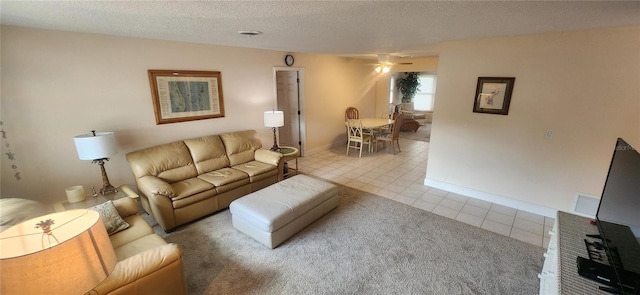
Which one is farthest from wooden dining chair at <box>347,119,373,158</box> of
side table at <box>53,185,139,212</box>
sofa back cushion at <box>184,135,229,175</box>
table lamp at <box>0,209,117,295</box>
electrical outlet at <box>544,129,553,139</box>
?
table lamp at <box>0,209,117,295</box>

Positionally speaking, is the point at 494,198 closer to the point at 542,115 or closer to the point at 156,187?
the point at 542,115

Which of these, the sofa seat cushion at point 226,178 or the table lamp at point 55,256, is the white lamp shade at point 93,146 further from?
the table lamp at point 55,256

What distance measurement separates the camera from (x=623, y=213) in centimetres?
152

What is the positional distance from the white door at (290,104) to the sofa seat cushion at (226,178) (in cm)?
223

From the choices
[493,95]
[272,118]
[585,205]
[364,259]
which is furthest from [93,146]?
[585,205]

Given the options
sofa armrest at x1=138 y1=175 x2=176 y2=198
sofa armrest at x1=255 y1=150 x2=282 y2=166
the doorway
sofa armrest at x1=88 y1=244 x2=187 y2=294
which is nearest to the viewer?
sofa armrest at x1=88 y1=244 x2=187 y2=294

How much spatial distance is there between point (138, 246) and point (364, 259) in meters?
1.94

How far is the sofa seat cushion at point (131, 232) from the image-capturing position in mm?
2092

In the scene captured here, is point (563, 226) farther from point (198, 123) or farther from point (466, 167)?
point (198, 123)

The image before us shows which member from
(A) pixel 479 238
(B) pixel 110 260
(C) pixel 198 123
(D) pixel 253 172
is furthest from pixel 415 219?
(C) pixel 198 123

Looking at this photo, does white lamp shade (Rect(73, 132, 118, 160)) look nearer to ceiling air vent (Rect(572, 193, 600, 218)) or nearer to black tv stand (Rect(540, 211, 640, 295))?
black tv stand (Rect(540, 211, 640, 295))

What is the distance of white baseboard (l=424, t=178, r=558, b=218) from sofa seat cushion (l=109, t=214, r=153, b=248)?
3876 millimetres

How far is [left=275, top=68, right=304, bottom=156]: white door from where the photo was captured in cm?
545

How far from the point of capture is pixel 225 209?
3451mm
